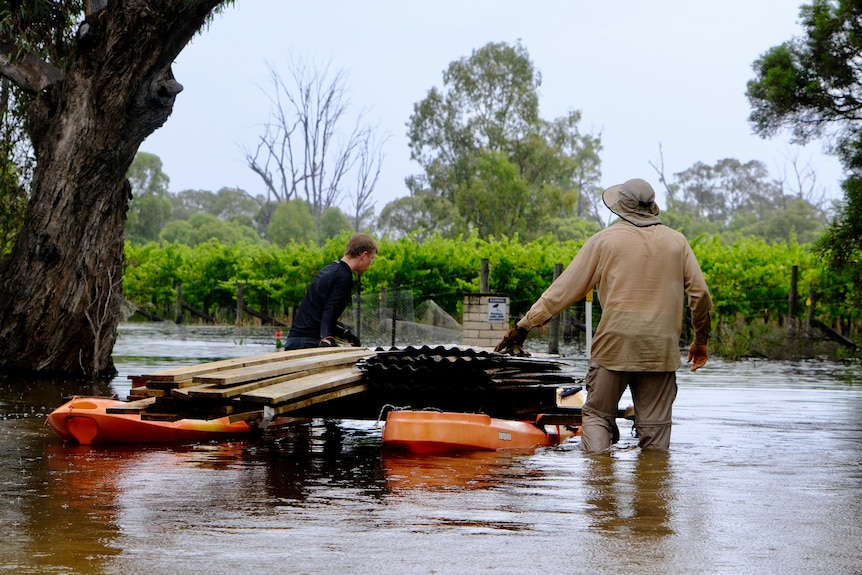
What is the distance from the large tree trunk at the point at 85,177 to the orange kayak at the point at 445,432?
27.8 ft

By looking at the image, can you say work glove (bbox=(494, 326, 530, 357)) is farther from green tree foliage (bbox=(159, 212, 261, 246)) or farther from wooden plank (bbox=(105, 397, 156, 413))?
green tree foliage (bbox=(159, 212, 261, 246))

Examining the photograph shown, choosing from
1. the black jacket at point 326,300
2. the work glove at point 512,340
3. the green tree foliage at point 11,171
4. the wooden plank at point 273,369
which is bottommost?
the wooden plank at point 273,369

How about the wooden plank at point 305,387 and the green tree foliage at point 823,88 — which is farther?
the green tree foliage at point 823,88

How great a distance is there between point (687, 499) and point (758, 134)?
14.3 metres

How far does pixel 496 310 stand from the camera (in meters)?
15.6

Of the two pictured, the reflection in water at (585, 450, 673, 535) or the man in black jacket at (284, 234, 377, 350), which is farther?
the man in black jacket at (284, 234, 377, 350)

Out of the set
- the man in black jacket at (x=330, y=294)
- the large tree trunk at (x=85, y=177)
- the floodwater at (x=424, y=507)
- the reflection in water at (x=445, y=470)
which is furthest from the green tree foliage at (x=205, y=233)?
the reflection in water at (x=445, y=470)

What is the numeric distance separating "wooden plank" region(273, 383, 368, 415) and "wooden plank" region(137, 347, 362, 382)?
2.35 feet

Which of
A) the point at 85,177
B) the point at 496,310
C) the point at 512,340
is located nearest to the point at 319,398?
the point at 512,340

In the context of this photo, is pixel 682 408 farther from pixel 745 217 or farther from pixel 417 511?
pixel 745 217

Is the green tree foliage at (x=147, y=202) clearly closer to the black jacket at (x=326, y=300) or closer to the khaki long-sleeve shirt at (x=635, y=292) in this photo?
the black jacket at (x=326, y=300)

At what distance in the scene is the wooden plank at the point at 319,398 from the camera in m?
7.78

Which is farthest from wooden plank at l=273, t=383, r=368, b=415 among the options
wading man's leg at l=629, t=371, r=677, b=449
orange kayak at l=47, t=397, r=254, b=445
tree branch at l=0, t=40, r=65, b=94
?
tree branch at l=0, t=40, r=65, b=94

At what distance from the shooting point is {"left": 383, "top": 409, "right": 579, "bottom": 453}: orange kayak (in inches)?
332
